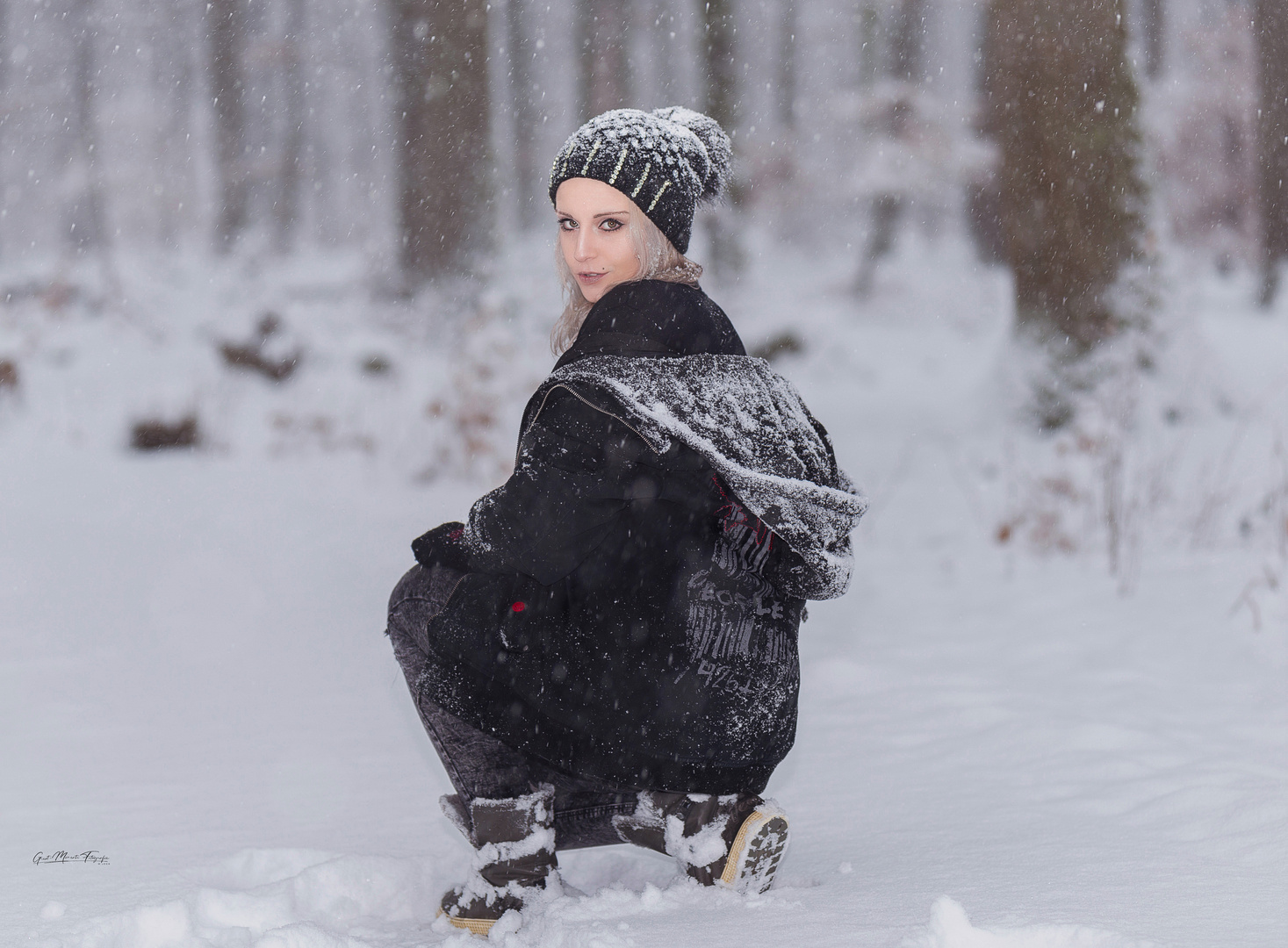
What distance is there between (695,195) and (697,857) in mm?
1292

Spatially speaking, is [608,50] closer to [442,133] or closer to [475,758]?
[442,133]

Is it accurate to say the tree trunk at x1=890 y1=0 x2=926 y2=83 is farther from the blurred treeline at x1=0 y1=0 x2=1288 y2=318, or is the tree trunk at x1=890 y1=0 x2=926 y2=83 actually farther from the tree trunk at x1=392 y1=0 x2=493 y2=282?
the tree trunk at x1=392 y1=0 x2=493 y2=282

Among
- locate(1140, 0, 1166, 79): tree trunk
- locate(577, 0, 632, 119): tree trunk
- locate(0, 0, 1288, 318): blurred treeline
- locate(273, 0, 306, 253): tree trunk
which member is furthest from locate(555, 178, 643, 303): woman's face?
locate(273, 0, 306, 253): tree trunk

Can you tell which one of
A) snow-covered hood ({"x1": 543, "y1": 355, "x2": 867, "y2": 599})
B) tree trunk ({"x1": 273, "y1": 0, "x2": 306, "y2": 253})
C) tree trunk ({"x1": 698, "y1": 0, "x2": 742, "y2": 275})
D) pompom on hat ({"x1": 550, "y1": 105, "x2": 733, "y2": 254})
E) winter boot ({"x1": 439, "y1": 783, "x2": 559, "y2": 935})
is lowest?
winter boot ({"x1": 439, "y1": 783, "x2": 559, "y2": 935})

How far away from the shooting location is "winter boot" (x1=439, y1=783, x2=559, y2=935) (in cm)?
191

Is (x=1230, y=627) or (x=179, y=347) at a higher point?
(x=179, y=347)

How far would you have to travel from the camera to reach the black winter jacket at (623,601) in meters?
1.77

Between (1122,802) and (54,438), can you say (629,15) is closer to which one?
(54,438)

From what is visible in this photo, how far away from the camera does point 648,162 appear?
2.00 m

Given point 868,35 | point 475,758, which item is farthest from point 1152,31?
point 475,758

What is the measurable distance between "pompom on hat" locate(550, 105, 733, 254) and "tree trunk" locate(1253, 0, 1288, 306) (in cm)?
655

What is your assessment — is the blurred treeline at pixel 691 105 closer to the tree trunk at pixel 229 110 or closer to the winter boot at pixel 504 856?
the tree trunk at pixel 229 110

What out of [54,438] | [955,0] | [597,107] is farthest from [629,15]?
[54,438]

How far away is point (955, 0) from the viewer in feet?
85.7
